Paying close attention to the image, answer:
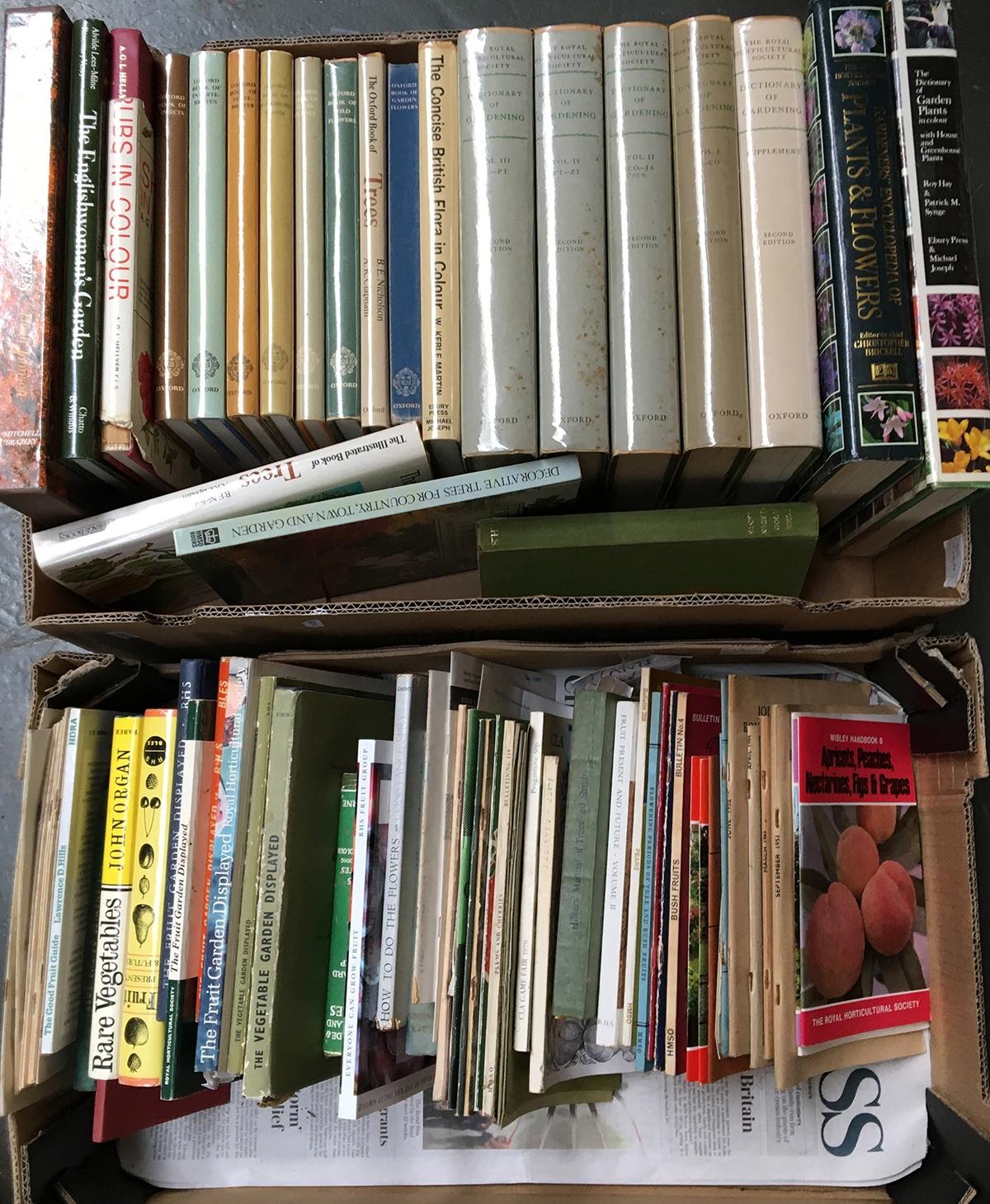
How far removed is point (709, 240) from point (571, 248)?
0.42 ft

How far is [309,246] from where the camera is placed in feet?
2.65

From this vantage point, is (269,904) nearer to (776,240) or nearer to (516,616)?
(516,616)

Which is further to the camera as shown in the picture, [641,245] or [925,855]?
[925,855]

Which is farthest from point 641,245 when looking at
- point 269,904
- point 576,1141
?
point 576,1141

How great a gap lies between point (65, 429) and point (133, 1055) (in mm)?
612

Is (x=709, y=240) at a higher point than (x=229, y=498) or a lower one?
higher

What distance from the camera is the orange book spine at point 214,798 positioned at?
82cm

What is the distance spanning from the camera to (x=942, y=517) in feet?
2.85

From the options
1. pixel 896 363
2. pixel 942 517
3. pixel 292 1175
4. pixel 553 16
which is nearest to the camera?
pixel 896 363

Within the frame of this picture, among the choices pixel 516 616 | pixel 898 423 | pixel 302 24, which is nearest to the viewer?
pixel 898 423

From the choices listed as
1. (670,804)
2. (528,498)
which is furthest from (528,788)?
(528,498)

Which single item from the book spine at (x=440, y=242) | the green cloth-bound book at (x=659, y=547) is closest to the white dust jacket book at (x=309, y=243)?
the book spine at (x=440, y=242)

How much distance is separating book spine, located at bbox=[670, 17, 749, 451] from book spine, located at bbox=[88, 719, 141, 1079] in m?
0.64

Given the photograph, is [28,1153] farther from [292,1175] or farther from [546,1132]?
[546,1132]
